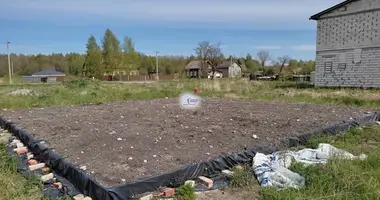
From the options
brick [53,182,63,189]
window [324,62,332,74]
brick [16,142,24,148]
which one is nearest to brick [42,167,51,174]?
brick [53,182,63,189]

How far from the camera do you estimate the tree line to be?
1758 inches

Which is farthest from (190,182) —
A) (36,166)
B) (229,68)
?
(229,68)

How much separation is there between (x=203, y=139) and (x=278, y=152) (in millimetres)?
1109

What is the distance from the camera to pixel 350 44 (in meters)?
15.0

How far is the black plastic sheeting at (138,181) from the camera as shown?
8.49ft

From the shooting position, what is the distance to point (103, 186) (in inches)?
102

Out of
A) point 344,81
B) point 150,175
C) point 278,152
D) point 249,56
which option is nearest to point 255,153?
point 278,152

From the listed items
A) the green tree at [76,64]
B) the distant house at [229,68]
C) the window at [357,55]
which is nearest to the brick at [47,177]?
the window at [357,55]

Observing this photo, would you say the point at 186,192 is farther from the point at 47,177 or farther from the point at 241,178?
the point at 47,177

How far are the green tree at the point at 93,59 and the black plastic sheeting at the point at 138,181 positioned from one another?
4112 cm

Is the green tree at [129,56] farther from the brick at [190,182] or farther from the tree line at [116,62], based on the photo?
the brick at [190,182]

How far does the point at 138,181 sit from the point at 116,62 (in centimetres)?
4473

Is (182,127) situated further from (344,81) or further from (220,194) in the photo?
(344,81)

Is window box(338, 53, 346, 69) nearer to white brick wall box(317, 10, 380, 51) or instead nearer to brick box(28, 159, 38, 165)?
white brick wall box(317, 10, 380, 51)
